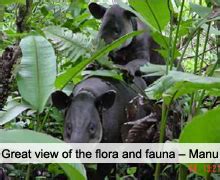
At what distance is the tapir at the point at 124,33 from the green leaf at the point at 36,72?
0.46 m

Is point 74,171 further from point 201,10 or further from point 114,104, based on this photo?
point 114,104

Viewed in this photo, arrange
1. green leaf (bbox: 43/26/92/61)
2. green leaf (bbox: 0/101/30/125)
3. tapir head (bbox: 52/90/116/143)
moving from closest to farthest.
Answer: green leaf (bbox: 0/101/30/125)
tapir head (bbox: 52/90/116/143)
green leaf (bbox: 43/26/92/61)

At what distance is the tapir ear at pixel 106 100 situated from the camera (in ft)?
4.85

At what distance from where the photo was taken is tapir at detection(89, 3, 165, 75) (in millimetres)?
1776

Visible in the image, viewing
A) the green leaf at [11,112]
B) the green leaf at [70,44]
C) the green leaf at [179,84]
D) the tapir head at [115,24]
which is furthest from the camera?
the tapir head at [115,24]

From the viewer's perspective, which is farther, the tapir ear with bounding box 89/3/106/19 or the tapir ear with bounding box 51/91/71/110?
the tapir ear with bounding box 89/3/106/19

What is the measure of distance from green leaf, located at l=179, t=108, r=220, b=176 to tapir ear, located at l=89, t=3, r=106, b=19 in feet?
3.62

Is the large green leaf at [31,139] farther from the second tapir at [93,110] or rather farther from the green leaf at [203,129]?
the second tapir at [93,110]

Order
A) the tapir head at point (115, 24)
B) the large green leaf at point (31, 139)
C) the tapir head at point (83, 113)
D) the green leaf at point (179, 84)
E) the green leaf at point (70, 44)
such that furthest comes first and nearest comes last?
the tapir head at point (115, 24) < the green leaf at point (70, 44) < the tapir head at point (83, 113) < the green leaf at point (179, 84) < the large green leaf at point (31, 139)

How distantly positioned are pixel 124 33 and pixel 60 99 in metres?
0.46

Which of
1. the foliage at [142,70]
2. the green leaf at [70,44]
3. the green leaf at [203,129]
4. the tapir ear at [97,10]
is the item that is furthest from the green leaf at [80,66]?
the tapir ear at [97,10]

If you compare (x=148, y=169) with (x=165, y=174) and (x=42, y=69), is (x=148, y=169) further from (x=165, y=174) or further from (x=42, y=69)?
(x=42, y=69)

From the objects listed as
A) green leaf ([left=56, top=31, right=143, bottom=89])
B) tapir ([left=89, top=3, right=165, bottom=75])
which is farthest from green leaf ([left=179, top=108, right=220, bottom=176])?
tapir ([left=89, top=3, right=165, bottom=75])

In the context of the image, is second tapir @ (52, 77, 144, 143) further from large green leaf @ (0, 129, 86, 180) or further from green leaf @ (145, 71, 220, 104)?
large green leaf @ (0, 129, 86, 180)
